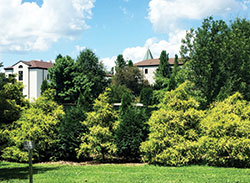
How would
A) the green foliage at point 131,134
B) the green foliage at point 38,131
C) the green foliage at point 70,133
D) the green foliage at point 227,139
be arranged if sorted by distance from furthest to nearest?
the green foliage at point 70,133, the green foliage at point 38,131, the green foliage at point 131,134, the green foliage at point 227,139

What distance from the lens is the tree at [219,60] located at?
21.9 meters

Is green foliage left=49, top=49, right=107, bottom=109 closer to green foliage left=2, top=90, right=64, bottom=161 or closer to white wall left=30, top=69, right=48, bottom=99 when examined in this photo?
white wall left=30, top=69, right=48, bottom=99

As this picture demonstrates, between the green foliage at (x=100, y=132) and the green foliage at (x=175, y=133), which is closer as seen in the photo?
the green foliage at (x=175, y=133)

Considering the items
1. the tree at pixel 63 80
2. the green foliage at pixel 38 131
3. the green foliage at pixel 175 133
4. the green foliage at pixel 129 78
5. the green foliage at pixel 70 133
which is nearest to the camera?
the green foliage at pixel 175 133

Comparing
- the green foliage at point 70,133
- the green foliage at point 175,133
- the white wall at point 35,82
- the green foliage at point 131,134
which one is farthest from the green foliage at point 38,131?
the white wall at point 35,82

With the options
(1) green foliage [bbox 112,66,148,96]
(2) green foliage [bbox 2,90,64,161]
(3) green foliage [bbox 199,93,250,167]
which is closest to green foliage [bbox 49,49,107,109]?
(1) green foliage [bbox 112,66,148,96]

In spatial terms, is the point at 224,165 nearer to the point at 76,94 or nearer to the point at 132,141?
the point at 132,141

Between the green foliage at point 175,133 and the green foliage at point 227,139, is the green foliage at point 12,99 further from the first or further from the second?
the green foliage at point 227,139

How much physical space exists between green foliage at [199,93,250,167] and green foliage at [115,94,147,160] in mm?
3298

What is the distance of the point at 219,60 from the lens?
22625 mm

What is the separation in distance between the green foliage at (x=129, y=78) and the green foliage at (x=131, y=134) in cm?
4116

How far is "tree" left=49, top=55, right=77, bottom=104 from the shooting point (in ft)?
145

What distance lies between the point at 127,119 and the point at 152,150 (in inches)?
95.5

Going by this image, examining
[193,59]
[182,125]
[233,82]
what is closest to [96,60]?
[193,59]
